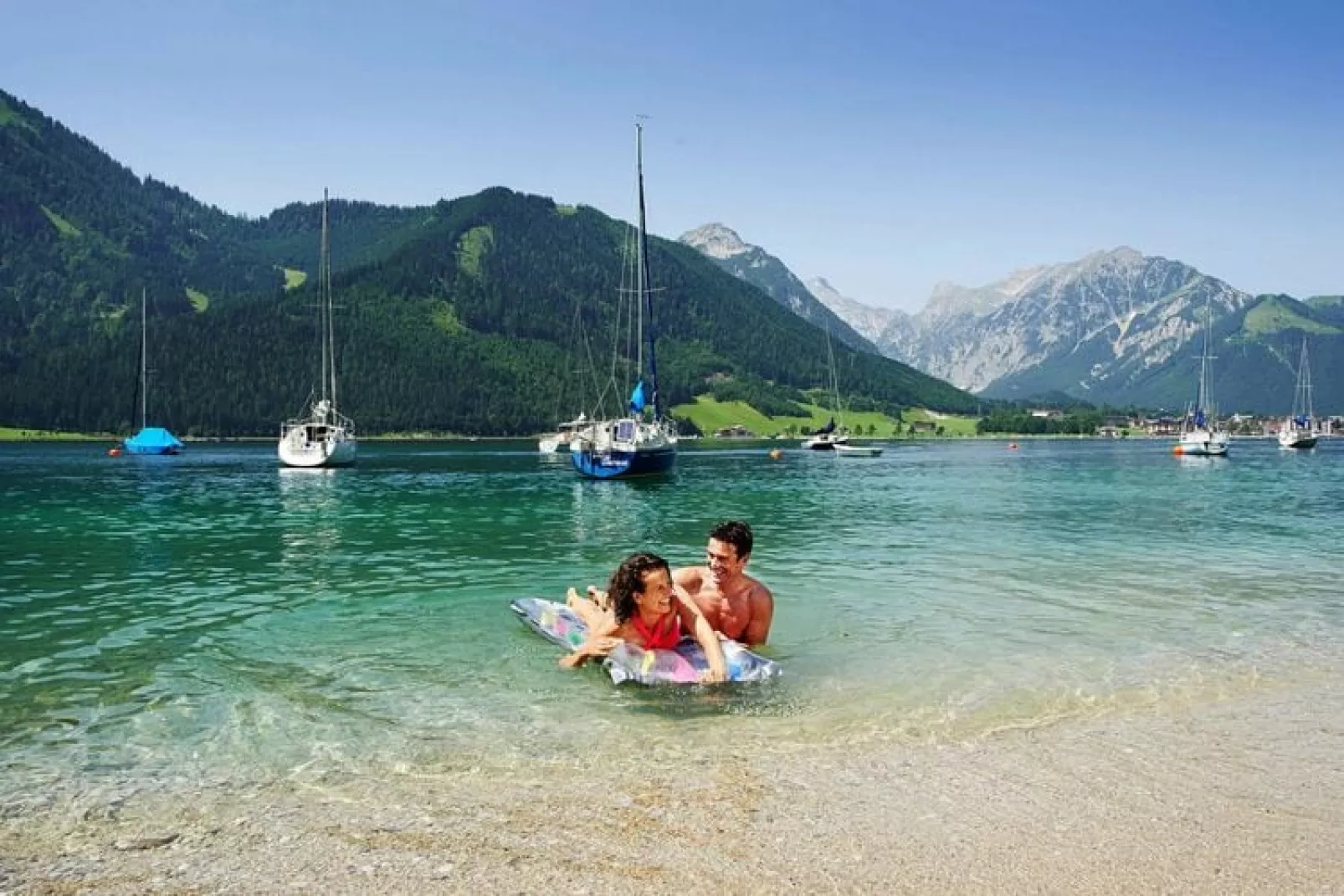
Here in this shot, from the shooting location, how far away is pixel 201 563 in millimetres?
27828

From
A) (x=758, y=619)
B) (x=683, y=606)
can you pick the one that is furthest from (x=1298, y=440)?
(x=683, y=606)

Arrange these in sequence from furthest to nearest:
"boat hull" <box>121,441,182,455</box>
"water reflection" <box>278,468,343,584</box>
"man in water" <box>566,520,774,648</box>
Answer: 1. "boat hull" <box>121,441,182,455</box>
2. "water reflection" <box>278,468,343,584</box>
3. "man in water" <box>566,520,774,648</box>

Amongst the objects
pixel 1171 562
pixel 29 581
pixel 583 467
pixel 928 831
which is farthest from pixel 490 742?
pixel 583 467

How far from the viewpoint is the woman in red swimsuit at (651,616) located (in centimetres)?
1280

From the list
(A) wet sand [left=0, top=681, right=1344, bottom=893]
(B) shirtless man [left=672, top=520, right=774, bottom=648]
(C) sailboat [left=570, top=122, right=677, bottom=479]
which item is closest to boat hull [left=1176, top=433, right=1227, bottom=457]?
(C) sailboat [left=570, top=122, right=677, bottom=479]

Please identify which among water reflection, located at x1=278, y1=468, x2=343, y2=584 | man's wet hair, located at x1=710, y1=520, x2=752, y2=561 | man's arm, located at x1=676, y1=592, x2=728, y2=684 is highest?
man's wet hair, located at x1=710, y1=520, x2=752, y2=561

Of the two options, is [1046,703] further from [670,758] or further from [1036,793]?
[670,758]

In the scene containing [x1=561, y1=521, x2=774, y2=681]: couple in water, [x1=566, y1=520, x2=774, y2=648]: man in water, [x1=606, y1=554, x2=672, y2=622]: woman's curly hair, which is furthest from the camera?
[x1=566, y1=520, x2=774, y2=648]: man in water

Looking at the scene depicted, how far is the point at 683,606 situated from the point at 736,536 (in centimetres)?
124

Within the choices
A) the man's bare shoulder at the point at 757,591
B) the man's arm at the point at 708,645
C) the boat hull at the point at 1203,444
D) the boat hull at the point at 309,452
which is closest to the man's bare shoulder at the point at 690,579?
the man's bare shoulder at the point at 757,591

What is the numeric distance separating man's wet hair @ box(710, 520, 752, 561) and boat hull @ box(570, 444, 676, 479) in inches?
2246

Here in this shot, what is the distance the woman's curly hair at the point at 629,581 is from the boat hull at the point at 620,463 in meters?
57.7

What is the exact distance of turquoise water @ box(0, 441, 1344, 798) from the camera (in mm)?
11188

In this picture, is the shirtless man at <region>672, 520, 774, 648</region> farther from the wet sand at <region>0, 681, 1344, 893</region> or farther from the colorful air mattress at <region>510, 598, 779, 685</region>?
the wet sand at <region>0, 681, 1344, 893</region>
